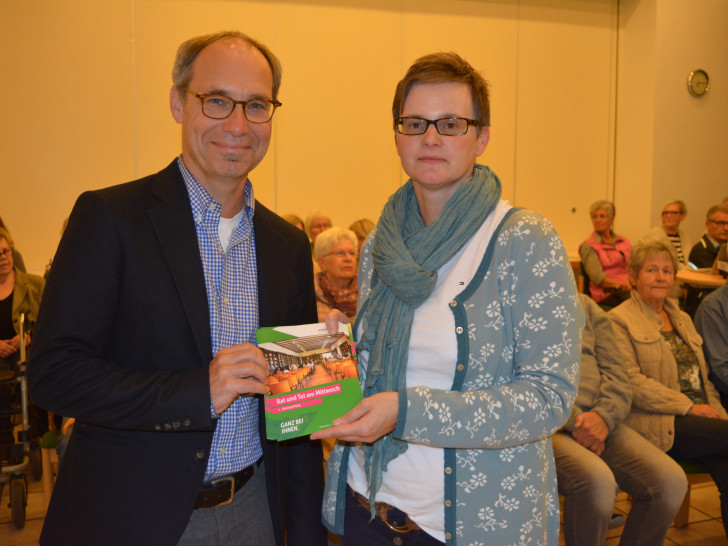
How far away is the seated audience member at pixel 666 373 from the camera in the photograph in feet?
11.4

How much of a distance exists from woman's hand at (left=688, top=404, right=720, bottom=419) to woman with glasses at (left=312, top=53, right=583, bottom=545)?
7.87ft

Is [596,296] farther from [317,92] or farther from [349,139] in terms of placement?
[317,92]

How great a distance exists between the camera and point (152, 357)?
1523mm

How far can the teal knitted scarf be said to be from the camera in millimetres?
1586

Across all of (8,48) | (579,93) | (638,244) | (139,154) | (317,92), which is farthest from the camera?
(579,93)

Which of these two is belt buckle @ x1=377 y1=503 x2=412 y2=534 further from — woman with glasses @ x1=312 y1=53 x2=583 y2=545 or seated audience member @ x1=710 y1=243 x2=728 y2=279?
seated audience member @ x1=710 y1=243 x2=728 y2=279

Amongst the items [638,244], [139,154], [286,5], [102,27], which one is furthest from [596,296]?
[102,27]

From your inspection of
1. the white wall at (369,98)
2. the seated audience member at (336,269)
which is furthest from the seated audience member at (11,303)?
the white wall at (369,98)

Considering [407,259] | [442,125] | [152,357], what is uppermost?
[442,125]

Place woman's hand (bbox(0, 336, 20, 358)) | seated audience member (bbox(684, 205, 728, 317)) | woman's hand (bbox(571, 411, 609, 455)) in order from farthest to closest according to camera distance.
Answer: seated audience member (bbox(684, 205, 728, 317)) → woman's hand (bbox(0, 336, 20, 358)) → woman's hand (bbox(571, 411, 609, 455))

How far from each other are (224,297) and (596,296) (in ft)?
25.3

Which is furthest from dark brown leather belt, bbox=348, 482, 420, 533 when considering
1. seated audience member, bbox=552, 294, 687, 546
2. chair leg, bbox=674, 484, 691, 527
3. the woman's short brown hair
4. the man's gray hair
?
chair leg, bbox=674, 484, 691, 527

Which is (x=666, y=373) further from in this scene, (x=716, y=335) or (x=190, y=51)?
(x=190, y=51)

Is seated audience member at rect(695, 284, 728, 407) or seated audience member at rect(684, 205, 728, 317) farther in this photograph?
seated audience member at rect(684, 205, 728, 317)
